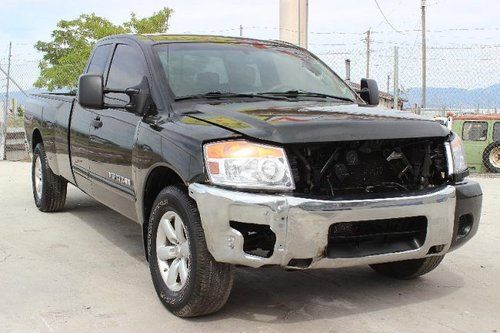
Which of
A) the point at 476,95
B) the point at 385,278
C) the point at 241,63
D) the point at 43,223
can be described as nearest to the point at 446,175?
the point at 385,278

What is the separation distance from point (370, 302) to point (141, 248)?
2.31 meters

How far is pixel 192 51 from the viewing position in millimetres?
4871

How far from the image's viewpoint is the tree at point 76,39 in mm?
28359

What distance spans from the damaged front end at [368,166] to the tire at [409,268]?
0.75m

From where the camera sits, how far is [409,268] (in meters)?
4.60

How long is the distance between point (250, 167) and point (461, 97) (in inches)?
535

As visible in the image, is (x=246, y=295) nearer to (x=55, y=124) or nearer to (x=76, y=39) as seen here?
(x=55, y=124)

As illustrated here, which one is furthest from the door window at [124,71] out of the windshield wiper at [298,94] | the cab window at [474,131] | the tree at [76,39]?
the tree at [76,39]

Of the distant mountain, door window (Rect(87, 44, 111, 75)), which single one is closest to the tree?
the distant mountain

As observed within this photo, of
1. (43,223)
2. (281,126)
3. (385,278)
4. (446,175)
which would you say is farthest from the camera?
(43,223)

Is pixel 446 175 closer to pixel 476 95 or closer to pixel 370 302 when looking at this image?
pixel 370 302

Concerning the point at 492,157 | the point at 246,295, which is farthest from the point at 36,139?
the point at 492,157

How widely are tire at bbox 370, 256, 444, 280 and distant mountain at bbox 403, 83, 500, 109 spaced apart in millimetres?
9911

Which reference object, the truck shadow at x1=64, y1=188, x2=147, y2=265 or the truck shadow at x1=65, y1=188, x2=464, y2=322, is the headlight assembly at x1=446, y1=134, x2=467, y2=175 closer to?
the truck shadow at x1=65, y1=188, x2=464, y2=322
